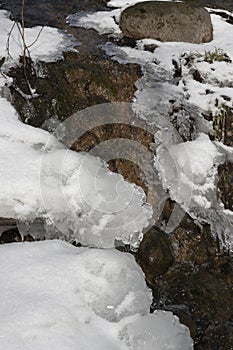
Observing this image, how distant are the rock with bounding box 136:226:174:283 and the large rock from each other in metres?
3.52

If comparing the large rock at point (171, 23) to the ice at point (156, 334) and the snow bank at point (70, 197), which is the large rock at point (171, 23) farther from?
the ice at point (156, 334)

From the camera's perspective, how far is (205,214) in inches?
174

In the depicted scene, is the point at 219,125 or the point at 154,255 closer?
the point at 154,255

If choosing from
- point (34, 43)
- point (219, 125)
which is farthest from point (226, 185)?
point (34, 43)

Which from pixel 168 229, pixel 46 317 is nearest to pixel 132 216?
pixel 168 229

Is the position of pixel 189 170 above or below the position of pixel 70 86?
below

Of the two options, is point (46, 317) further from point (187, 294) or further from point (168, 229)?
point (168, 229)

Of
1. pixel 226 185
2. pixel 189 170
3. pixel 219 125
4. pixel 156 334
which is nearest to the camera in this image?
pixel 156 334

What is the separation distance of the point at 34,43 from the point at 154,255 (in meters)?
3.55

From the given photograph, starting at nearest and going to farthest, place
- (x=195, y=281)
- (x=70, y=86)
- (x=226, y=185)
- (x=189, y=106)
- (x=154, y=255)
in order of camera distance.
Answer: (x=154, y=255)
(x=195, y=281)
(x=226, y=185)
(x=189, y=106)
(x=70, y=86)

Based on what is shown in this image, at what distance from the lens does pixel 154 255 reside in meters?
3.98

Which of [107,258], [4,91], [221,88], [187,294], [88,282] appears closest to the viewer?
[88,282]

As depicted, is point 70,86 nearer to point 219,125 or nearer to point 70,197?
point 219,125

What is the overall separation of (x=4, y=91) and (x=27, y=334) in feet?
10.3
